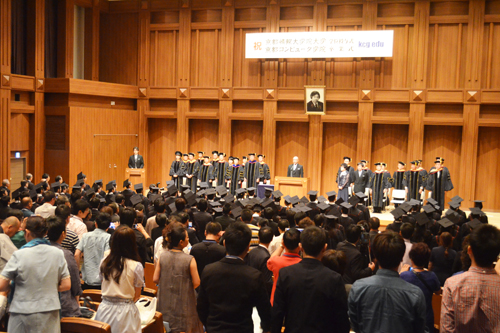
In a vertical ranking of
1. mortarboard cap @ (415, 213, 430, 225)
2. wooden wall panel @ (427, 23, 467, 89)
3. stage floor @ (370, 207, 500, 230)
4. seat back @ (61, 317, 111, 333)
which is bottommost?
stage floor @ (370, 207, 500, 230)

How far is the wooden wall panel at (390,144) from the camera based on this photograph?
14.4 meters

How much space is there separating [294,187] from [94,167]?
21.3 feet

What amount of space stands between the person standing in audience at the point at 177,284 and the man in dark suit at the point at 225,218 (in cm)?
204

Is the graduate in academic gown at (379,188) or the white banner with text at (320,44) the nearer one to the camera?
the graduate in academic gown at (379,188)

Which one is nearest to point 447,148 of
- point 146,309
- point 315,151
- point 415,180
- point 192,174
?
point 415,180

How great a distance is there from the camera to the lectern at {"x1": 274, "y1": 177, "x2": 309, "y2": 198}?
12328 millimetres

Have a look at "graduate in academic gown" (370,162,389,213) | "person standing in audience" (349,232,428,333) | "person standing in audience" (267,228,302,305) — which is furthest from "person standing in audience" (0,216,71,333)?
"graduate in academic gown" (370,162,389,213)

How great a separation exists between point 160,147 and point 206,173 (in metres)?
3.44

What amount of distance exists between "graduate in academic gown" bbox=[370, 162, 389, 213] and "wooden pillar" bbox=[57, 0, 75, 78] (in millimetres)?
9777

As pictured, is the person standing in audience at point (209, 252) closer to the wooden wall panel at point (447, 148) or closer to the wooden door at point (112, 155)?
the wooden door at point (112, 155)

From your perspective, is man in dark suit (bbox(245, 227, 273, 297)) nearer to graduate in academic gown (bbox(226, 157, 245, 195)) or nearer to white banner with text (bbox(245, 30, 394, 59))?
graduate in academic gown (bbox(226, 157, 245, 195))

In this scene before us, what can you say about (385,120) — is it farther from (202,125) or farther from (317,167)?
(202,125)

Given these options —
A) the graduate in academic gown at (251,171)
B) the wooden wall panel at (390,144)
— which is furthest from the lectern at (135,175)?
the wooden wall panel at (390,144)

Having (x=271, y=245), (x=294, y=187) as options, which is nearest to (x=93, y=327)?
(x=271, y=245)
